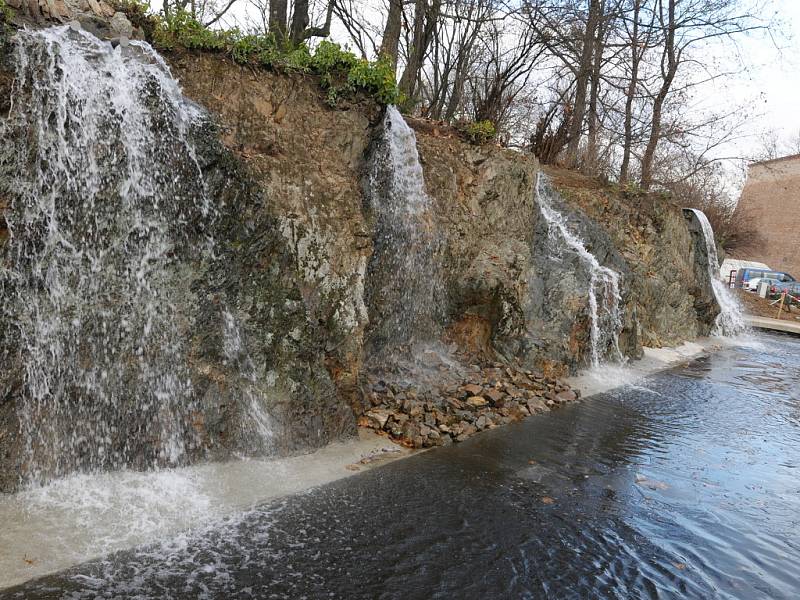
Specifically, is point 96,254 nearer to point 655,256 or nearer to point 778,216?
point 655,256

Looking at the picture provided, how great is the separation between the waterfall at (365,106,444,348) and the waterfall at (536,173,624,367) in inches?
128

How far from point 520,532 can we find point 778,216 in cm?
3838

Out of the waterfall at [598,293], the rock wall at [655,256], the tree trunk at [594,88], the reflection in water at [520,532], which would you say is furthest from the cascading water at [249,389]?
the tree trunk at [594,88]

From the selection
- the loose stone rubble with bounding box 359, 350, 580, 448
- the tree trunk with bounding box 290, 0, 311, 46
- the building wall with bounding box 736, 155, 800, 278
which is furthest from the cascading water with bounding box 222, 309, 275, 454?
the building wall with bounding box 736, 155, 800, 278

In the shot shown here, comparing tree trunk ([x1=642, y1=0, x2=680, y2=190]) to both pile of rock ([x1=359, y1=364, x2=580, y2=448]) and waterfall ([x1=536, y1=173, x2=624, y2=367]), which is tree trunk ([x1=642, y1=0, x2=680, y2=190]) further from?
pile of rock ([x1=359, y1=364, x2=580, y2=448])

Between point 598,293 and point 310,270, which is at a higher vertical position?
point 310,270

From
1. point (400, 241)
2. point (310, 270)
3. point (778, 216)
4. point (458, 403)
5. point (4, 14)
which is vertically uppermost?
point (778, 216)

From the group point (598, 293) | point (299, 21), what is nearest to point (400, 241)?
point (598, 293)

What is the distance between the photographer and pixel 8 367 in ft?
14.9

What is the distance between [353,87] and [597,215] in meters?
7.41

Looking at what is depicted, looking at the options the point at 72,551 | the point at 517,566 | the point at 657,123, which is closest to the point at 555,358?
the point at 517,566

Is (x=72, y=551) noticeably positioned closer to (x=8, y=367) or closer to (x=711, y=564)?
(x=8, y=367)

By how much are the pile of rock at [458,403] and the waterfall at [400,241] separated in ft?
3.05

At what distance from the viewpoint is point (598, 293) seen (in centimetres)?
1084
